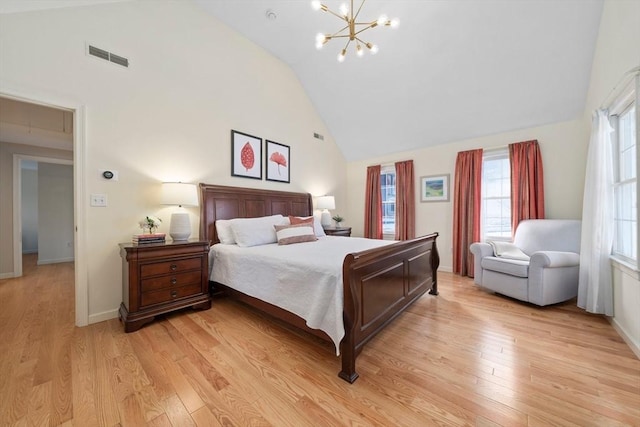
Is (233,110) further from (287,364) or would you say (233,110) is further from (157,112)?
(287,364)

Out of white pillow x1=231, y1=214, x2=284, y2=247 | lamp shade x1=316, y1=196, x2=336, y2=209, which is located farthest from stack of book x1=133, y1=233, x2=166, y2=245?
lamp shade x1=316, y1=196, x2=336, y2=209

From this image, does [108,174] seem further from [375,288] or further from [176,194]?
[375,288]

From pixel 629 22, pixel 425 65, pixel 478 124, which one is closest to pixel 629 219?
pixel 629 22

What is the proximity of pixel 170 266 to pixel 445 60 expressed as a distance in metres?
4.33

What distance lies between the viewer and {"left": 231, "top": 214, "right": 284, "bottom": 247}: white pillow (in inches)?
113

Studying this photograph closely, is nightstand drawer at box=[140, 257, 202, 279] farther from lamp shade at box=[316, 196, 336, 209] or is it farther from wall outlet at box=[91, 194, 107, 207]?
lamp shade at box=[316, 196, 336, 209]

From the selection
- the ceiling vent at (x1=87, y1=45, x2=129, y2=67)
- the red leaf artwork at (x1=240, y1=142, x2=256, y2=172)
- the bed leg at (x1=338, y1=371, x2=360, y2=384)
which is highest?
the ceiling vent at (x1=87, y1=45, x2=129, y2=67)

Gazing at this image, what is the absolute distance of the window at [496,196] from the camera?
389 cm

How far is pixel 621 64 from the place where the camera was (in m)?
2.06

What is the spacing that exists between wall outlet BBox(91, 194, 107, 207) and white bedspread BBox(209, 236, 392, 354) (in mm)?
1252

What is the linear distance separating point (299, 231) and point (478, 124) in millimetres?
3407

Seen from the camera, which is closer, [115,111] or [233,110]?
[115,111]

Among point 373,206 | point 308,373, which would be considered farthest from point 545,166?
point 308,373

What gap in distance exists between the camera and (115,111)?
8.28ft
